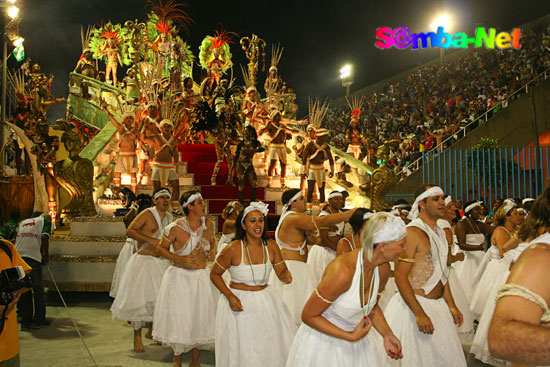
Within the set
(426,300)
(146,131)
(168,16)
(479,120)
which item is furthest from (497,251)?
(168,16)

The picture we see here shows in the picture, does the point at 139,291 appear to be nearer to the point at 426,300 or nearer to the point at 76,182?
the point at 426,300

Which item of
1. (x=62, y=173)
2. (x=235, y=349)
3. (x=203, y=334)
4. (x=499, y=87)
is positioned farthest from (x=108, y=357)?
(x=499, y=87)

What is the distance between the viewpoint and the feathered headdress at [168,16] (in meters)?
23.1

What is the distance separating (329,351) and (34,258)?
264 inches

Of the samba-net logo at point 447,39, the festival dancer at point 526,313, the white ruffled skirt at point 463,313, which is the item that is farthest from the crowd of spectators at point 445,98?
the festival dancer at point 526,313

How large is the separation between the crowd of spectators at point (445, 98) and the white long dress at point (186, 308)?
1336 centimetres

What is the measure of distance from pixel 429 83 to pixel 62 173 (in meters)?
23.4

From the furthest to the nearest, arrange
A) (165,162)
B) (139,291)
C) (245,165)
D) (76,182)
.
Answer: (165,162)
(245,165)
(76,182)
(139,291)

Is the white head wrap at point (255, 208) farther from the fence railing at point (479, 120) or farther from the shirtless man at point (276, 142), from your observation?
the fence railing at point (479, 120)

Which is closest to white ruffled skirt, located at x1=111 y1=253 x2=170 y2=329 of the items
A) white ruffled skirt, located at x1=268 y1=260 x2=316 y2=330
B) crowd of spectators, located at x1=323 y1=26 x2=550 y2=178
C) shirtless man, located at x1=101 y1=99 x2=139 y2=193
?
white ruffled skirt, located at x1=268 y1=260 x2=316 y2=330

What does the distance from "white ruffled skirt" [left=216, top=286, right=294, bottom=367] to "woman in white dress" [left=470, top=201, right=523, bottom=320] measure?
12.5 feet

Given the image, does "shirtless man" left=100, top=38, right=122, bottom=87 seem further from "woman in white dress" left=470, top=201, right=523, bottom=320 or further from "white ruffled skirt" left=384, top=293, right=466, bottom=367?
"white ruffled skirt" left=384, top=293, right=466, bottom=367

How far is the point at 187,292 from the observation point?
6.25 metres

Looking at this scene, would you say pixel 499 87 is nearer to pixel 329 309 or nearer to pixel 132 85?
pixel 132 85
